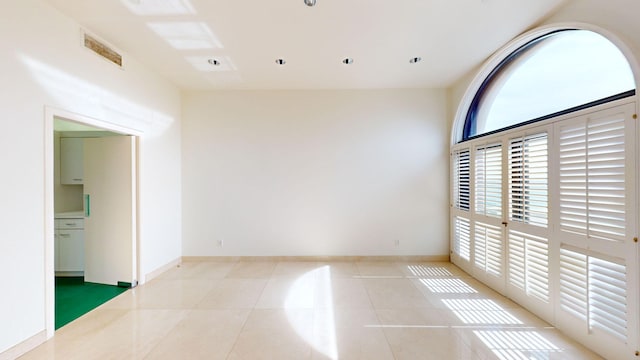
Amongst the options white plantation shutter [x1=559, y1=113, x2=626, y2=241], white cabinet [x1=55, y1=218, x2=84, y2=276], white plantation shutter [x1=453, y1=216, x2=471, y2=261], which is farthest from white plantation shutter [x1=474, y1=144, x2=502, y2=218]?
white cabinet [x1=55, y1=218, x2=84, y2=276]

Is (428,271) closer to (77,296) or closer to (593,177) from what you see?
(593,177)

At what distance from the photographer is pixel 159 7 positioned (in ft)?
8.53

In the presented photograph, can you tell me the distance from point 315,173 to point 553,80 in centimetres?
336

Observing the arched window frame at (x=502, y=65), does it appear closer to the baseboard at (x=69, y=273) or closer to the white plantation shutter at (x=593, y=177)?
the white plantation shutter at (x=593, y=177)

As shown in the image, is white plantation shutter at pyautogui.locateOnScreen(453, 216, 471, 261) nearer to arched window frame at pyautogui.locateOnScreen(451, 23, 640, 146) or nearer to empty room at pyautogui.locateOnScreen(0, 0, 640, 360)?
empty room at pyautogui.locateOnScreen(0, 0, 640, 360)

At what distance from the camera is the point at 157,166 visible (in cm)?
428

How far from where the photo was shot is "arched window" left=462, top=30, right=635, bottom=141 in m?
2.34

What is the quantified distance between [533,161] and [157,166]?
493cm

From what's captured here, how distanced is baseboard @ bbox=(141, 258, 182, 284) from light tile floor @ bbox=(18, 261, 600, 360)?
0.13 metres

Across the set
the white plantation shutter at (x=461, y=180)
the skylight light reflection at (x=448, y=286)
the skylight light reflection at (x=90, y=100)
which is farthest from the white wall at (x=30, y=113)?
the white plantation shutter at (x=461, y=180)

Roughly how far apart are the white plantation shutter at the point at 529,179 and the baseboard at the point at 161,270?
4.87 metres

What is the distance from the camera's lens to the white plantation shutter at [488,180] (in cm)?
348

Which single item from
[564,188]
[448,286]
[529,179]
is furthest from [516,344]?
[529,179]

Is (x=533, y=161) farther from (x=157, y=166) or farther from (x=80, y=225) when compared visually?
(x=80, y=225)
